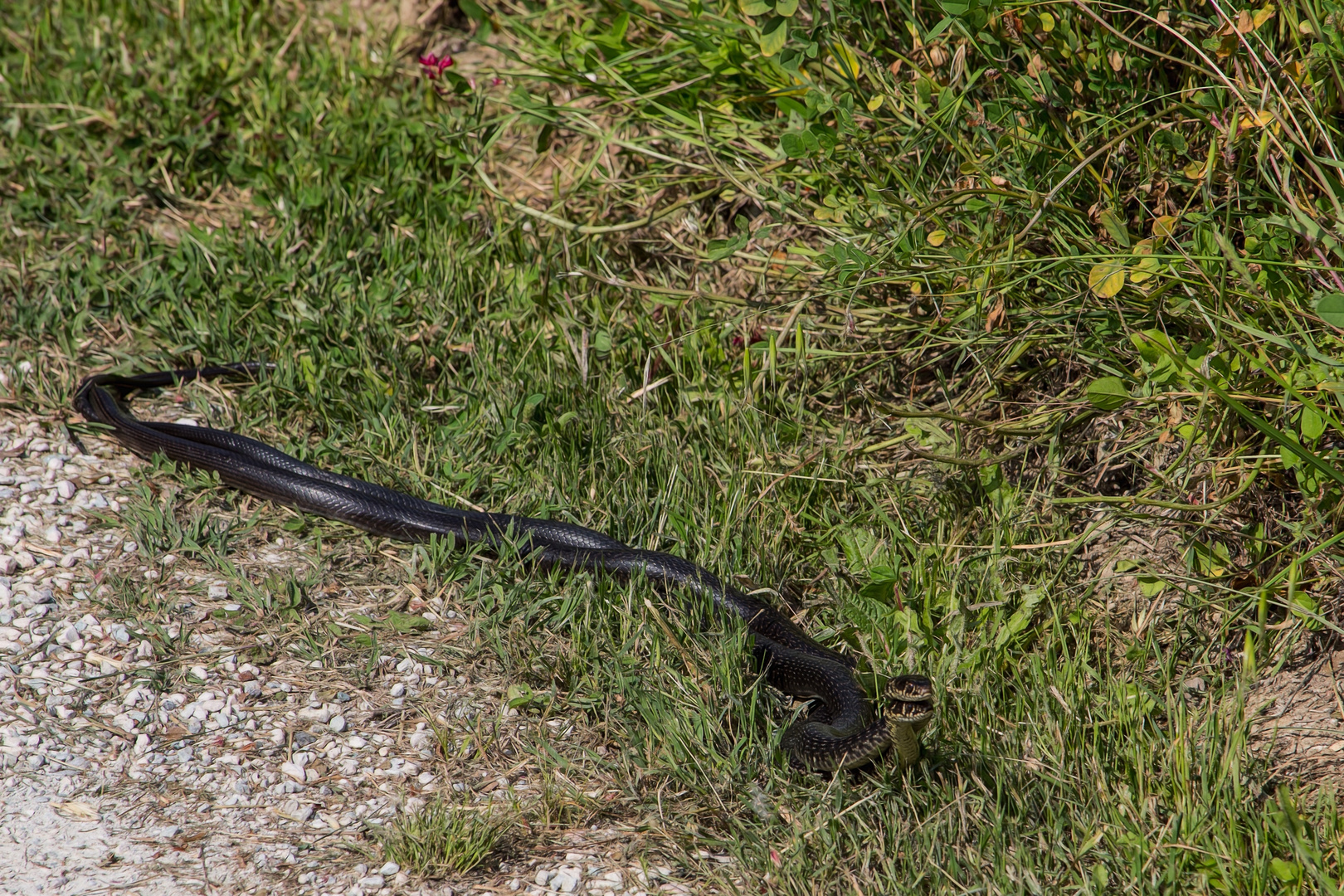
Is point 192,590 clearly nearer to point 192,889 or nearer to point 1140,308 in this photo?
point 192,889

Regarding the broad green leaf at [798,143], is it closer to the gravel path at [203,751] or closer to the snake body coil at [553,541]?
the snake body coil at [553,541]

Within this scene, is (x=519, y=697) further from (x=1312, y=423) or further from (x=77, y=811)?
(x=1312, y=423)

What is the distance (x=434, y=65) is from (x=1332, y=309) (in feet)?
12.5

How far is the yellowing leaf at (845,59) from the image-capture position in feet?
12.2

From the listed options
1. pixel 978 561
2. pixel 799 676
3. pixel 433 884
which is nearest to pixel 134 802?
pixel 433 884

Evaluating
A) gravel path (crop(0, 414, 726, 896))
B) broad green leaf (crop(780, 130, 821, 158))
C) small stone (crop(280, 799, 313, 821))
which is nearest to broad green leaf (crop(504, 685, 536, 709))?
gravel path (crop(0, 414, 726, 896))

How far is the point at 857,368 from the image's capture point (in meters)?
3.90

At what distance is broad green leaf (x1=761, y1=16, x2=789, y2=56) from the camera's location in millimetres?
3453

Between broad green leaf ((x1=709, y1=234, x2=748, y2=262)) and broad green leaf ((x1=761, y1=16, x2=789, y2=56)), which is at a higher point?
broad green leaf ((x1=761, y1=16, x2=789, y2=56))

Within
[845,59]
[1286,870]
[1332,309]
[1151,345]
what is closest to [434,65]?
[845,59]

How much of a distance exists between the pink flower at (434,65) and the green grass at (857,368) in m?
0.21

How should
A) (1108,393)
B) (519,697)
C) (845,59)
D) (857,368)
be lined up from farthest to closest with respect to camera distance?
(857,368)
(845,59)
(519,697)
(1108,393)

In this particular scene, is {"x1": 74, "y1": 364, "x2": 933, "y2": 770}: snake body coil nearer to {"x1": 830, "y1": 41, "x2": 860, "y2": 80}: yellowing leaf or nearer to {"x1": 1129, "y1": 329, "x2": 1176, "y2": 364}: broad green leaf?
{"x1": 1129, "y1": 329, "x2": 1176, "y2": 364}: broad green leaf

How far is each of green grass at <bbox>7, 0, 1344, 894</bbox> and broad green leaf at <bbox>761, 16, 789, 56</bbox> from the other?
9 centimetres
